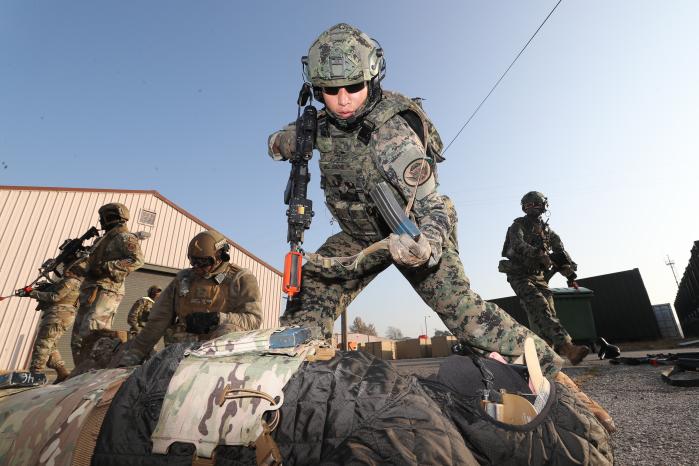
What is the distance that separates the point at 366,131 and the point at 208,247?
2.33m

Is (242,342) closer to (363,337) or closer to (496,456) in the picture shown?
(496,456)

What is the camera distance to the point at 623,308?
11.0 m

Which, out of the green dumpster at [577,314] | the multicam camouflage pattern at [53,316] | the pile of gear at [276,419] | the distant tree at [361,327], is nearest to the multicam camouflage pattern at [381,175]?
the pile of gear at [276,419]

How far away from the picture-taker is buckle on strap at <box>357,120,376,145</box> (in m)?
2.22

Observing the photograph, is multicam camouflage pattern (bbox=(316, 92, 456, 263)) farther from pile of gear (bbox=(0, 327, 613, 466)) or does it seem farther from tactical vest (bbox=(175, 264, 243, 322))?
tactical vest (bbox=(175, 264, 243, 322))

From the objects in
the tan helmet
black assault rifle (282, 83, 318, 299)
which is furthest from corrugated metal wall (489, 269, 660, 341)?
black assault rifle (282, 83, 318, 299)

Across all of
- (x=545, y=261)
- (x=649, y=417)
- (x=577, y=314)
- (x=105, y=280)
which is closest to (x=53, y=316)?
(x=105, y=280)

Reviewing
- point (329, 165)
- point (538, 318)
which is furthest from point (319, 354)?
point (538, 318)

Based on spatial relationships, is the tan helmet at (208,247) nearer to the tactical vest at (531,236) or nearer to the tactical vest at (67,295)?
the tactical vest at (67,295)

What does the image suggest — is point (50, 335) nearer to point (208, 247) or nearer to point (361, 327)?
point (208, 247)

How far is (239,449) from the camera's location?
80cm

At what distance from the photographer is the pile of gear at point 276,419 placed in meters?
0.75

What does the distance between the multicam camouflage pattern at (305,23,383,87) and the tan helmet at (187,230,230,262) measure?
2171 millimetres

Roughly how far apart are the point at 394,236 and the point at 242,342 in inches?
40.8
